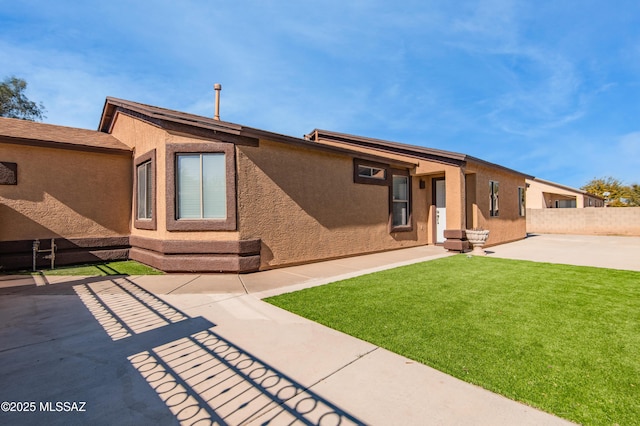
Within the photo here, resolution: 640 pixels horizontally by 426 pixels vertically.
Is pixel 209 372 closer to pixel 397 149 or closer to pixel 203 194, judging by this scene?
pixel 203 194

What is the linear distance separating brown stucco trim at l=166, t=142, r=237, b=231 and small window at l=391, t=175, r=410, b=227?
6678mm

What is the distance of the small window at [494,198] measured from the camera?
13.3 meters

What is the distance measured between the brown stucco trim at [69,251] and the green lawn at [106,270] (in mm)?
340

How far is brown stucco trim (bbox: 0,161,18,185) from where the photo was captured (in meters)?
7.94

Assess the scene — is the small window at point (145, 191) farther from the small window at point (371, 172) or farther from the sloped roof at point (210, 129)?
the small window at point (371, 172)

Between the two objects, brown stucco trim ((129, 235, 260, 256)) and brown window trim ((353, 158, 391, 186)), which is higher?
brown window trim ((353, 158, 391, 186))

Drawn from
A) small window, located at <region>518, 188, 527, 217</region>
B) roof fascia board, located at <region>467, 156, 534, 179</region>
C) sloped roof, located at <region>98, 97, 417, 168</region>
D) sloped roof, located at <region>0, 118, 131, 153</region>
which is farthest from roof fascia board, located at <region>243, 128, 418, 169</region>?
small window, located at <region>518, 188, 527, 217</region>

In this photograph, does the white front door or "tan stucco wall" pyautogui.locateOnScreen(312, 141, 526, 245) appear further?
the white front door

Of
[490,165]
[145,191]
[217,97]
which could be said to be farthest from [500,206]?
[145,191]

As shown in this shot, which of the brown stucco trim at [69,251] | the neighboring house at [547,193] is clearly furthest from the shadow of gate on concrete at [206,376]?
the neighboring house at [547,193]

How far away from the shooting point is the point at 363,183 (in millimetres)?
10688

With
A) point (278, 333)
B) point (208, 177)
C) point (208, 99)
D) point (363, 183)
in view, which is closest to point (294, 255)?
point (208, 177)

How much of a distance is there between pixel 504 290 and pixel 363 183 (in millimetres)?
5916

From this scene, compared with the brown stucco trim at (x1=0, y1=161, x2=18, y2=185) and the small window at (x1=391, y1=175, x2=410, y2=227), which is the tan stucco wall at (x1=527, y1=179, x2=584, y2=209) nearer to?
the small window at (x1=391, y1=175, x2=410, y2=227)
